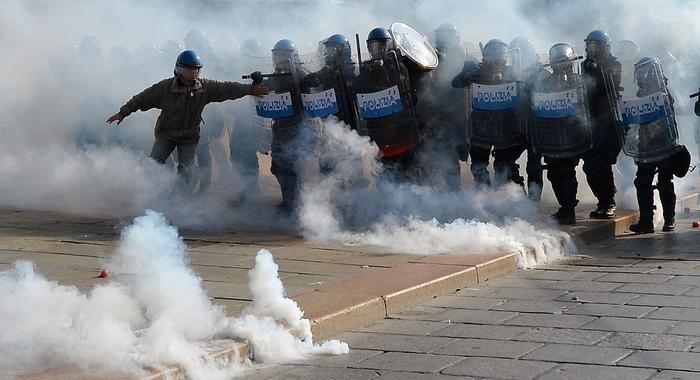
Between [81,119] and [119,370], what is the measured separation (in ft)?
23.1

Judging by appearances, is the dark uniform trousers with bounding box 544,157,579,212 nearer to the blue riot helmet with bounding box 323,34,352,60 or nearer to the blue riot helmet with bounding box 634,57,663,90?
the blue riot helmet with bounding box 634,57,663,90

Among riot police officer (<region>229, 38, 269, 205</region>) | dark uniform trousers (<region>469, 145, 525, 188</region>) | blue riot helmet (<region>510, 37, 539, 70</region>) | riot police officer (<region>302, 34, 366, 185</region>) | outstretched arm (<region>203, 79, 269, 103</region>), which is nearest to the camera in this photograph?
outstretched arm (<region>203, 79, 269, 103</region>)

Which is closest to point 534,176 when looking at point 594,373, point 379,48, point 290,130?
point 379,48

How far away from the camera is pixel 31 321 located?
5.00 metres

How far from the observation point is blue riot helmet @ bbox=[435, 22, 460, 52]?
9.62m

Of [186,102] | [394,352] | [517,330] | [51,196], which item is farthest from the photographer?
[51,196]

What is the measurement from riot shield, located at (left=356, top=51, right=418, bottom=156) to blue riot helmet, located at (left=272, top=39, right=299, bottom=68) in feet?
2.09

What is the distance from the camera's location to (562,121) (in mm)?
9070

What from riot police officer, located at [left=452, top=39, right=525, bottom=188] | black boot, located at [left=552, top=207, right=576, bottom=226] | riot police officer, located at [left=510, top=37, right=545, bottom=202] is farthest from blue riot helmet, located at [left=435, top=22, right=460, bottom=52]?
black boot, located at [left=552, top=207, right=576, bottom=226]

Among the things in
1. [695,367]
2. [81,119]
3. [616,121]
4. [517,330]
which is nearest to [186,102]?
[81,119]

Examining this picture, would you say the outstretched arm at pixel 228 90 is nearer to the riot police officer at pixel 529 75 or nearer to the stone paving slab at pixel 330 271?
the stone paving slab at pixel 330 271

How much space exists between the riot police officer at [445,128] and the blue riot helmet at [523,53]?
0.44m

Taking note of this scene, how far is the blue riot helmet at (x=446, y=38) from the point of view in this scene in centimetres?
962

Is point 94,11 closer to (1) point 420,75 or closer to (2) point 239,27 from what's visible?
(2) point 239,27
